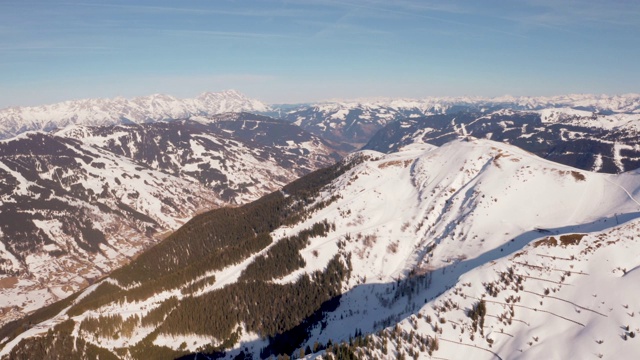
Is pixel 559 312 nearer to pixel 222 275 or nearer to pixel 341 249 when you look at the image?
pixel 341 249

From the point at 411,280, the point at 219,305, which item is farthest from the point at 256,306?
the point at 411,280

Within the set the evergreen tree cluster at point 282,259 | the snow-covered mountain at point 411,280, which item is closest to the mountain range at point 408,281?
the snow-covered mountain at point 411,280

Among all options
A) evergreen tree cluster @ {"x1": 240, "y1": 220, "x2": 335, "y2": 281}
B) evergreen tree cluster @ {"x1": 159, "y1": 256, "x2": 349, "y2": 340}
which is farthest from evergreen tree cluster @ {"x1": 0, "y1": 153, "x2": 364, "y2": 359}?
evergreen tree cluster @ {"x1": 240, "y1": 220, "x2": 335, "y2": 281}

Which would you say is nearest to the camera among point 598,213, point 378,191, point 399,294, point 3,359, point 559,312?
point 559,312

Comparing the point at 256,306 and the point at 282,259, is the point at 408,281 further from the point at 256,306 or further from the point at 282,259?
the point at 256,306

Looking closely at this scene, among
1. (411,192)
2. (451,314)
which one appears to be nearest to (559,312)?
(451,314)

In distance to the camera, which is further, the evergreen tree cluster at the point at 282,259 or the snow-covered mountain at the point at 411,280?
the evergreen tree cluster at the point at 282,259

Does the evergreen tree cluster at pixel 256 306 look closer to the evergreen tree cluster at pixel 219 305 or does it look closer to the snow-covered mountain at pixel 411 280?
the evergreen tree cluster at pixel 219 305

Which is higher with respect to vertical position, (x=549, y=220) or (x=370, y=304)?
(x=549, y=220)
